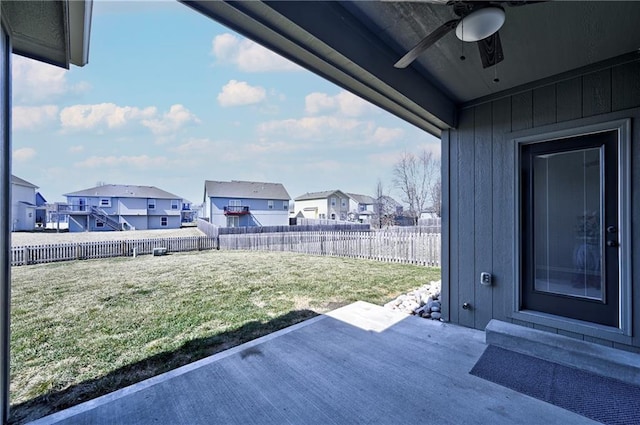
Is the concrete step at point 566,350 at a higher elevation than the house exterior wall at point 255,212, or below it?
below

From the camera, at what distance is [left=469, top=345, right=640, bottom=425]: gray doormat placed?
1870 mm

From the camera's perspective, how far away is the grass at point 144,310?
239 centimetres

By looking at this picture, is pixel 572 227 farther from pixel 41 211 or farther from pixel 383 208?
pixel 41 211

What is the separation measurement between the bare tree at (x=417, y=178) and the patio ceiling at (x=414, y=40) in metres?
16.7

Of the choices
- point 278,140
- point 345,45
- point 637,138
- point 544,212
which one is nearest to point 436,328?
point 544,212

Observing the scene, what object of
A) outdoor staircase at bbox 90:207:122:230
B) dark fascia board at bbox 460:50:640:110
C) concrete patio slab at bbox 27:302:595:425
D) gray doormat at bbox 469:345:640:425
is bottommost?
gray doormat at bbox 469:345:640:425

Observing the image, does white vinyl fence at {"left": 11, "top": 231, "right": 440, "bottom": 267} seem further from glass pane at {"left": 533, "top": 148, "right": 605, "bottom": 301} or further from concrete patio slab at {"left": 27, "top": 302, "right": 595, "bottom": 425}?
concrete patio slab at {"left": 27, "top": 302, "right": 595, "bottom": 425}

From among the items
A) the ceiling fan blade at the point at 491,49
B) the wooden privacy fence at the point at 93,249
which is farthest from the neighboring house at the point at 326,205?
the ceiling fan blade at the point at 491,49

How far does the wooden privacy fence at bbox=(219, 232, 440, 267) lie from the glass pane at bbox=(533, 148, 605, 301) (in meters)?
4.25

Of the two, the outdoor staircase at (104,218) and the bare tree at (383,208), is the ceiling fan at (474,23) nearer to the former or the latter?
the bare tree at (383,208)

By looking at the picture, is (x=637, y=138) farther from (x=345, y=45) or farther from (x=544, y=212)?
(x=345, y=45)

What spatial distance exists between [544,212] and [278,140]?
94.0 feet

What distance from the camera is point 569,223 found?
2803 millimetres

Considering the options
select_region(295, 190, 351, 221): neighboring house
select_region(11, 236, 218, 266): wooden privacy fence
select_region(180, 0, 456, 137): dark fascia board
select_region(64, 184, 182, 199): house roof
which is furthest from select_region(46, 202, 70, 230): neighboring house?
select_region(180, 0, 456, 137): dark fascia board
